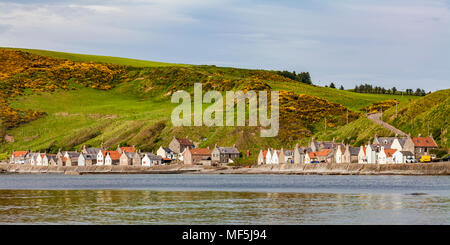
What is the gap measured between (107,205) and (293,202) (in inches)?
695

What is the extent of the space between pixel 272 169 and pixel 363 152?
23187 mm

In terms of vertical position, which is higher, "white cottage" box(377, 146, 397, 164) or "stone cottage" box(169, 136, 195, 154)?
"stone cottage" box(169, 136, 195, 154)

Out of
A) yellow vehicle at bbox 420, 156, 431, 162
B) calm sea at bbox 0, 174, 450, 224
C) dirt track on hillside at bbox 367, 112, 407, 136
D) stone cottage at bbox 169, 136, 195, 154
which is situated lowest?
calm sea at bbox 0, 174, 450, 224

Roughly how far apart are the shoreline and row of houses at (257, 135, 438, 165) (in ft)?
30.0

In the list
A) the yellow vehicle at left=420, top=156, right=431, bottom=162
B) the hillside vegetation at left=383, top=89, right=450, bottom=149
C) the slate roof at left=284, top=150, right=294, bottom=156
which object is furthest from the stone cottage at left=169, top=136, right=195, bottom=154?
the yellow vehicle at left=420, top=156, right=431, bottom=162

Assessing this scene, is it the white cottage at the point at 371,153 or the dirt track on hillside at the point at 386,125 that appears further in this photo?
the dirt track on hillside at the point at 386,125

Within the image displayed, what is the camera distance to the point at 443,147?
13812 cm

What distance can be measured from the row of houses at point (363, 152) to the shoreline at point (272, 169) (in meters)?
9.14

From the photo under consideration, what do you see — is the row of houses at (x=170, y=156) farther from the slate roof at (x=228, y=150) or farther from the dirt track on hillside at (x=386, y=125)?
the dirt track on hillside at (x=386, y=125)

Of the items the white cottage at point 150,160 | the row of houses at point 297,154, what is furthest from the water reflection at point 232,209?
the white cottage at point 150,160

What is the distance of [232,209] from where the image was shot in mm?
53594

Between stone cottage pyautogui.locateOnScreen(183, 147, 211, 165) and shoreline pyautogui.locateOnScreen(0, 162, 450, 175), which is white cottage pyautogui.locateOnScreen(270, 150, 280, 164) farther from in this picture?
stone cottage pyautogui.locateOnScreen(183, 147, 211, 165)

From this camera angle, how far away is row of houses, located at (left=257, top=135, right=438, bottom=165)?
13288cm

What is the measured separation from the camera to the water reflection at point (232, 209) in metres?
45.2
